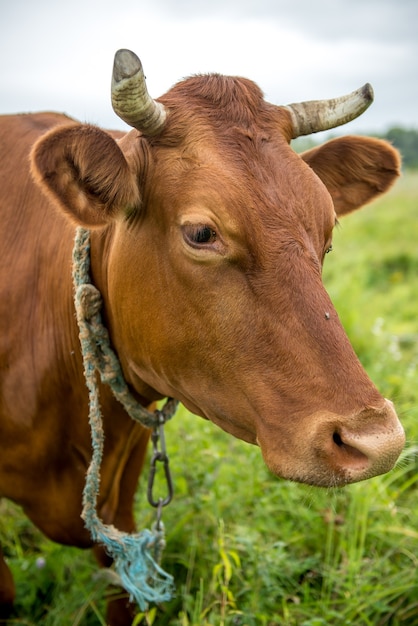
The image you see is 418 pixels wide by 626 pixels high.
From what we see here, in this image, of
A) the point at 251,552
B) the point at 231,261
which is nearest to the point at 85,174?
the point at 231,261

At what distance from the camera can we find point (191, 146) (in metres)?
2.28

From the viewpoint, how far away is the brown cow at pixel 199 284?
6.64ft

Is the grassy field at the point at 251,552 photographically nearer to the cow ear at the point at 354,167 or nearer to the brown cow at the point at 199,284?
the brown cow at the point at 199,284

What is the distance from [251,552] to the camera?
10.6ft

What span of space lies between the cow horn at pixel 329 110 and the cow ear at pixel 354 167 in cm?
31

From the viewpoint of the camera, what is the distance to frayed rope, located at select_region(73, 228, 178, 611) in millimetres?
2654

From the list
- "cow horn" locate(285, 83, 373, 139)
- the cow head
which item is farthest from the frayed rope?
"cow horn" locate(285, 83, 373, 139)

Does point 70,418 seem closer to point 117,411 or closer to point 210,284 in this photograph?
point 117,411

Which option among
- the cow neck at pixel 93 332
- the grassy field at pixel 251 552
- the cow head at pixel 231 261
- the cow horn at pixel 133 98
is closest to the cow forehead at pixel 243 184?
the cow head at pixel 231 261

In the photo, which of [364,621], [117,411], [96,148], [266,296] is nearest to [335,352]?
[266,296]

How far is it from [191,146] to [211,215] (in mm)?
283

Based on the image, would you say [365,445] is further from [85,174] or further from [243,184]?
[85,174]

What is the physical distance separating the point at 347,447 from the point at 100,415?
1.13 m

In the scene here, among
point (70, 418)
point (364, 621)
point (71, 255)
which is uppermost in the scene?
point (71, 255)
